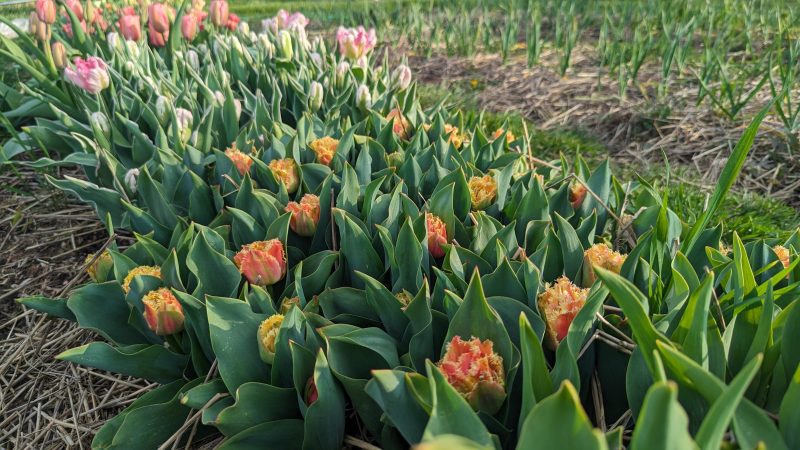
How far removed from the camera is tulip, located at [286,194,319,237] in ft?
4.89

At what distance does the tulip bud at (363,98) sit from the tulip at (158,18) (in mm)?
1223

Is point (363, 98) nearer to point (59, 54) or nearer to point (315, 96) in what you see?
point (315, 96)

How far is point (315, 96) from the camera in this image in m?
2.37

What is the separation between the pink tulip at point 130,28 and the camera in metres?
3.00

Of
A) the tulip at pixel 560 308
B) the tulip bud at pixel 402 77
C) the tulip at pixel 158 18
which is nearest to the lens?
the tulip at pixel 560 308

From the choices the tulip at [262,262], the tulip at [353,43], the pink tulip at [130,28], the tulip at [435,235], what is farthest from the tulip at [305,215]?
the pink tulip at [130,28]

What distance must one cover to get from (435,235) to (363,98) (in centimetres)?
116

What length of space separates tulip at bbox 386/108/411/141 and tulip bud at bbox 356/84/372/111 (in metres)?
0.24

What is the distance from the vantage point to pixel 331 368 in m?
1.07

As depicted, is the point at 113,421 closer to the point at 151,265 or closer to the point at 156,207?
the point at 151,265

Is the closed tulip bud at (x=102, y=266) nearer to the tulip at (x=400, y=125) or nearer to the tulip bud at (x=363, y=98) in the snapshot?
the tulip at (x=400, y=125)

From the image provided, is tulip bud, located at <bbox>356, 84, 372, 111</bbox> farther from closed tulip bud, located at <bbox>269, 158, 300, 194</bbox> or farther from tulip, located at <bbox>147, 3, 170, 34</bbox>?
tulip, located at <bbox>147, 3, 170, 34</bbox>

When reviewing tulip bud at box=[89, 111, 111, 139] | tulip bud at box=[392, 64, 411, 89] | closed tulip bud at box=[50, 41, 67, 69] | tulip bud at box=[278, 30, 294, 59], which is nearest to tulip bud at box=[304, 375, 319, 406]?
tulip bud at box=[89, 111, 111, 139]

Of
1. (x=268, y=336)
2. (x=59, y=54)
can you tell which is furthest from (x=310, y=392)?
(x=59, y=54)
